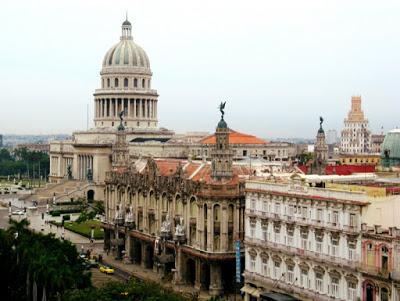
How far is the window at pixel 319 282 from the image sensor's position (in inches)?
2842

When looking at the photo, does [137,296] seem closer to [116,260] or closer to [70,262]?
[70,262]

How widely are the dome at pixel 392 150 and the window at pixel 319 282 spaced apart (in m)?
37.5

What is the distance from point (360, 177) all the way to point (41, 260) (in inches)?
1424

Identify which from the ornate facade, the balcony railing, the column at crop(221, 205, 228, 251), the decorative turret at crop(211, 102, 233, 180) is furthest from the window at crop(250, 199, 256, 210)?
the decorative turret at crop(211, 102, 233, 180)

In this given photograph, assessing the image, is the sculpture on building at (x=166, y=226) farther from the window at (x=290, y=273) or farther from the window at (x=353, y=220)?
the window at (x=353, y=220)

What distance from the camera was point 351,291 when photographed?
68.2m

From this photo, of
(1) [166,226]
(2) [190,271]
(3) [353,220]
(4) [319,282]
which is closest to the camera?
(3) [353,220]

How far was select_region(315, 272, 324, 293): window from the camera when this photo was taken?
237 feet

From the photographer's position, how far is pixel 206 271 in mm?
93875

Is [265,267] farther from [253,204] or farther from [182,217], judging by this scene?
[182,217]

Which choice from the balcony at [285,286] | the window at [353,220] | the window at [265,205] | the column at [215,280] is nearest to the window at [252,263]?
the balcony at [285,286]

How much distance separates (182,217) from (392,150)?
3106 cm

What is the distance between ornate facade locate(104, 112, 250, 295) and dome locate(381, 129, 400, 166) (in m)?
20.3

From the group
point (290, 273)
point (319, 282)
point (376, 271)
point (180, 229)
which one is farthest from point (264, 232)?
point (180, 229)
